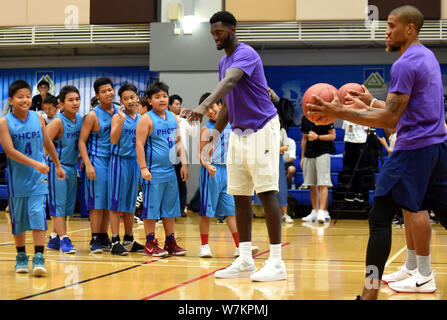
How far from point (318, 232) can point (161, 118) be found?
3312mm

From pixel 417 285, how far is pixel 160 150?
287cm

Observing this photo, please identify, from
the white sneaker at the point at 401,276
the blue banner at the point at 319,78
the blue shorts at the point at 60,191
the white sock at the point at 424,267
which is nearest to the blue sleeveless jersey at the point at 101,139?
the blue shorts at the point at 60,191

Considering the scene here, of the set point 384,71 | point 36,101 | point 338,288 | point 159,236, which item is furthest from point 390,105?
point 384,71

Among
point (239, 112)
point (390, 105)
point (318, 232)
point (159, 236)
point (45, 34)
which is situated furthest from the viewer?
point (45, 34)

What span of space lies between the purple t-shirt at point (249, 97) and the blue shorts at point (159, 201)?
1.57 m

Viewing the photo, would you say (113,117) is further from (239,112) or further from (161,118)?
(239,112)

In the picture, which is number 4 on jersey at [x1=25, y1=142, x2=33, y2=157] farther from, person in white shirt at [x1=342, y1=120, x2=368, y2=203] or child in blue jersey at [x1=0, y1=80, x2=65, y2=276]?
person in white shirt at [x1=342, y1=120, x2=368, y2=203]

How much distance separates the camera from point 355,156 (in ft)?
36.1

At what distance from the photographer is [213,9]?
1223 centimetres

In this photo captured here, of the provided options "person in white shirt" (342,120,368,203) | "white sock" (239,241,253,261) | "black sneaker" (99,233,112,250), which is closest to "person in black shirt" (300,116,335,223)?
"person in white shirt" (342,120,368,203)

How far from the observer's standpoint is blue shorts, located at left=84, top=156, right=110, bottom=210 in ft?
20.3

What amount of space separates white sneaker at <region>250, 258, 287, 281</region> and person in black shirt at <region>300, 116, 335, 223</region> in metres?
5.54

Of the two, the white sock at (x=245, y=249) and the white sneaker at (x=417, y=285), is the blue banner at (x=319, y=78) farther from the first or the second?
the white sneaker at (x=417, y=285)

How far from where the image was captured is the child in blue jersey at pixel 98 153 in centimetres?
619
